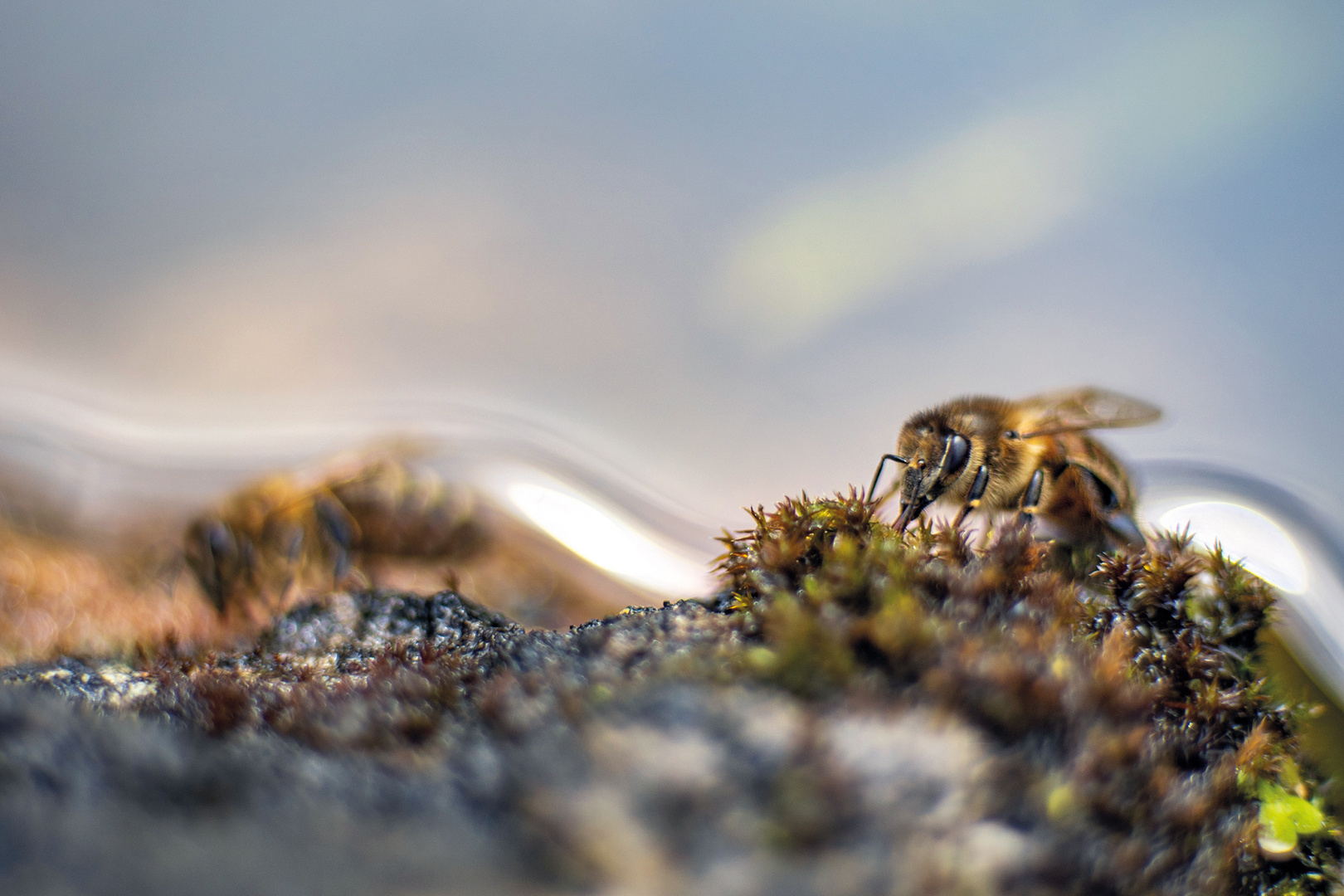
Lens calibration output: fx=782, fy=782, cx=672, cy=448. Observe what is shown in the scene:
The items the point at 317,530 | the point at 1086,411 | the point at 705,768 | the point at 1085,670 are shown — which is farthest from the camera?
the point at 317,530

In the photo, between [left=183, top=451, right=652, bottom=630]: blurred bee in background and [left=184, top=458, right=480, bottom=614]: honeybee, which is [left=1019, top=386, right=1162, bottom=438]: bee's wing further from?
[left=184, top=458, right=480, bottom=614]: honeybee

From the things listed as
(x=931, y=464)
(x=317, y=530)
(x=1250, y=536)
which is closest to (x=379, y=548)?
(x=317, y=530)

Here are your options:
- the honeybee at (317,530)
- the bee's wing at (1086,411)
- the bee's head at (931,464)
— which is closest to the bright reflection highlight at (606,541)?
the honeybee at (317,530)

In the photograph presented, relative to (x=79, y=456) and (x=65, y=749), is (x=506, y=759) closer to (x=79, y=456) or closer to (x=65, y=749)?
(x=65, y=749)

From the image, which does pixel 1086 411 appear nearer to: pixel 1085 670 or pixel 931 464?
pixel 931 464

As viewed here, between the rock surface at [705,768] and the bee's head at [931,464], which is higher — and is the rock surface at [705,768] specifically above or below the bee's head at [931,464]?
below

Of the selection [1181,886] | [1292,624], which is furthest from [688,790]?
[1292,624]

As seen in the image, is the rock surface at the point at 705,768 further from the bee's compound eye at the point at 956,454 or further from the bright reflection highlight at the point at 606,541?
the bright reflection highlight at the point at 606,541
